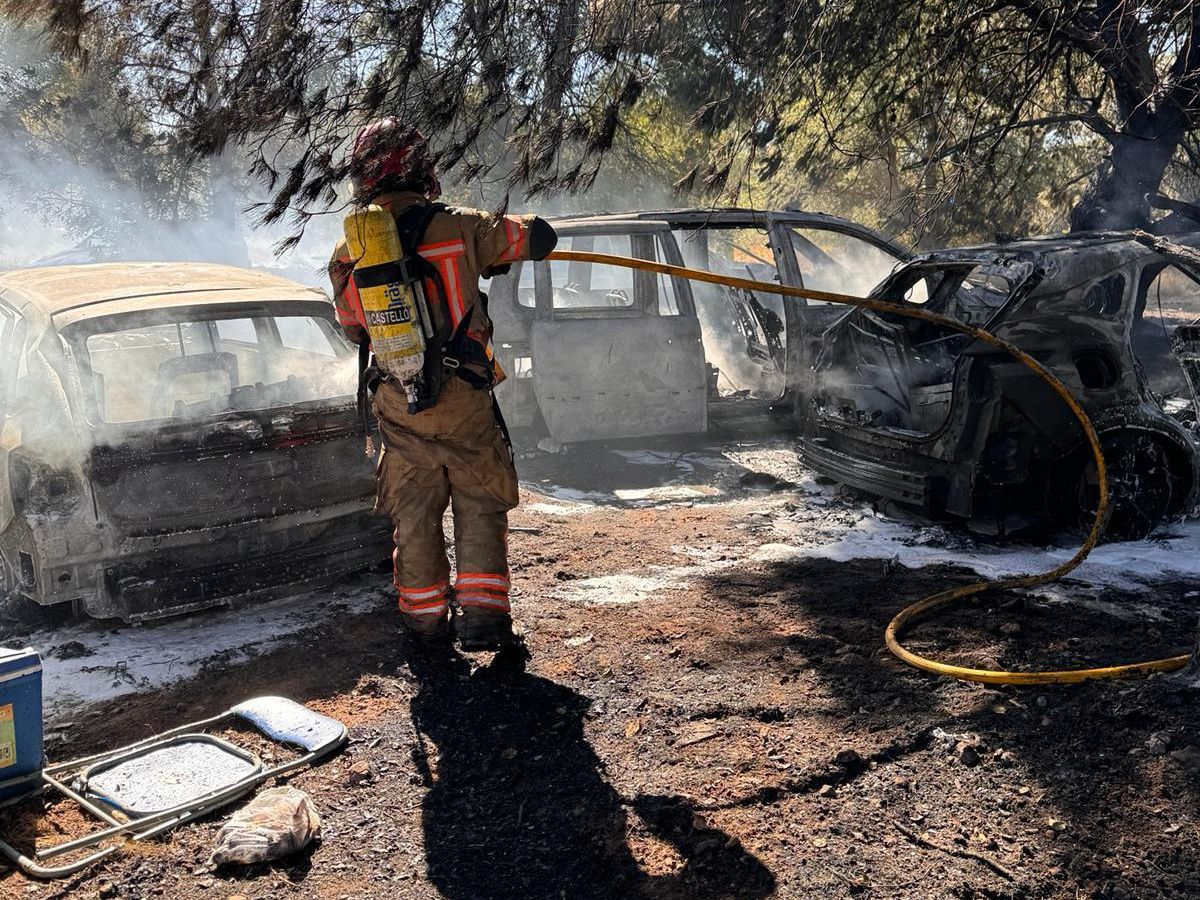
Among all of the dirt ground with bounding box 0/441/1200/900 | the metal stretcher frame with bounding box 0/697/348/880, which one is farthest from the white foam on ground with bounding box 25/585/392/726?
the metal stretcher frame with bounding box 0/697/348/880

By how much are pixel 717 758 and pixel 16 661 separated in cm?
217

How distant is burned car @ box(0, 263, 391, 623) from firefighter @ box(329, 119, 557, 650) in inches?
24.7

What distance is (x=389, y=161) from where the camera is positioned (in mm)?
3717

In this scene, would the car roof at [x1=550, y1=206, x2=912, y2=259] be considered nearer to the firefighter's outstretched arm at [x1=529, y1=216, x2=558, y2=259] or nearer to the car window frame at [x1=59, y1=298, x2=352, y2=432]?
the car window frame at [x1=59, y1=298, x2=352, y2=432]

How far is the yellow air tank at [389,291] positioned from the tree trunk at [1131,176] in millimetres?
7431

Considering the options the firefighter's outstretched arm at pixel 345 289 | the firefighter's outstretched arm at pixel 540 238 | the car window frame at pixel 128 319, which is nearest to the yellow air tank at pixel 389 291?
the firefighter's outstretched arm at pixel 345 289

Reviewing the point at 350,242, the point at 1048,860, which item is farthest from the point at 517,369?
the point at 1048,860

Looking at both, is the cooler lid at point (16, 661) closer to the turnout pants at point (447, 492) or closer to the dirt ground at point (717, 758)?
the dirt ground at point (717, 758)

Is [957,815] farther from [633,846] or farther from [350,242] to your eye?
[350,242]

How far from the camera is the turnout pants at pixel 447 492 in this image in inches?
156

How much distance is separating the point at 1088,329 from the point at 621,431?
352 centimetres

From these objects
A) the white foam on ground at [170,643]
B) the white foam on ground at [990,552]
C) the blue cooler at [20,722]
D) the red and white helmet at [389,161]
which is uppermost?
the red and white helmet at [389,161]

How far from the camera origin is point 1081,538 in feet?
18.2

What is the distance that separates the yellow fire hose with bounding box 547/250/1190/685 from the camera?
11.4 feet
